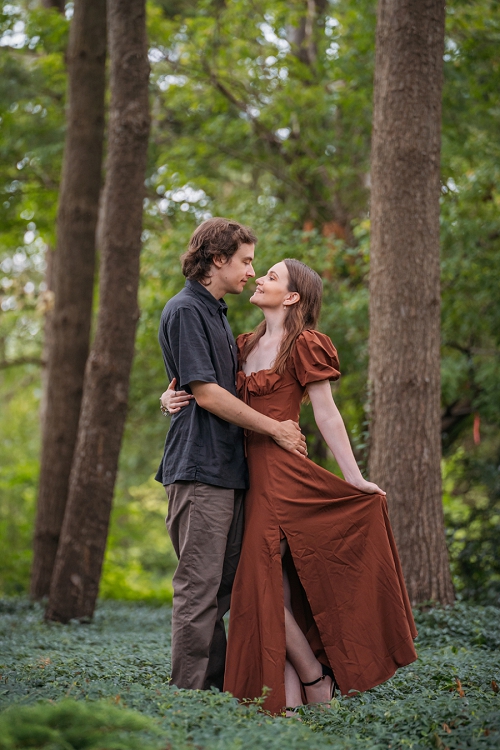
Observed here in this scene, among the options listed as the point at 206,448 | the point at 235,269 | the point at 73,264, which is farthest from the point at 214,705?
the point at 73,264

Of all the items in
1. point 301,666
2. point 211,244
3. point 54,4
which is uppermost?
point 54,4

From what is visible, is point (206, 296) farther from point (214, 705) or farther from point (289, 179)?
point (289, 179)

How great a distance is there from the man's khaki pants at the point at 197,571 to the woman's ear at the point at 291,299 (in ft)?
3.18

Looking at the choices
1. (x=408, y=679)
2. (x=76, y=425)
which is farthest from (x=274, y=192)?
(x=408, y=679)

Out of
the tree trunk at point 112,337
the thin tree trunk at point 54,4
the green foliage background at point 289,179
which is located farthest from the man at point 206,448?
the thin tree trunk at point 54,4

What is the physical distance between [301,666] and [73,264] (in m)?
5.73

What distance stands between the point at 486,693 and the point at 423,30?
14.7 feet

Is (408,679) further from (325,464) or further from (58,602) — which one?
(325,464)

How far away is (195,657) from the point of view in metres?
3.40

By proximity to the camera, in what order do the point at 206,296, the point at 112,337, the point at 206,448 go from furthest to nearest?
the point at 112,337, the point at 206,296, the point at 206,448

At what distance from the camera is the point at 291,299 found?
376 cm

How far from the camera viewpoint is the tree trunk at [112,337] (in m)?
6.49

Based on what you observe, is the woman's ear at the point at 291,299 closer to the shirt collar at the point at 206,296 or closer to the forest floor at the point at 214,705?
the shirt collar at the point at 206,296

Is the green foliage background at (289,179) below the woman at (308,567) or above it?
above
